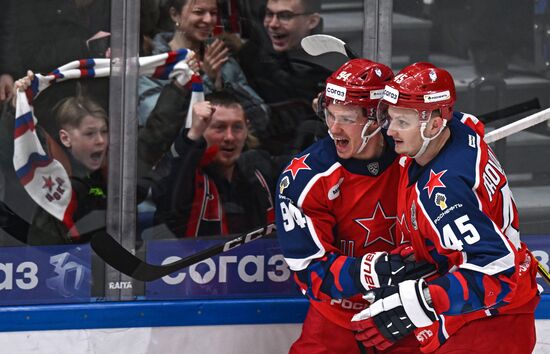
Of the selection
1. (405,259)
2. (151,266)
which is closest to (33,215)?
(151,266)

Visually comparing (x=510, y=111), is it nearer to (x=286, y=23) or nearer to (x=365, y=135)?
(x=365, y=135)

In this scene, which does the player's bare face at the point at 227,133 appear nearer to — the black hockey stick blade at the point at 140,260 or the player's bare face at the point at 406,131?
the black hockey stick blade at the point at 140,260

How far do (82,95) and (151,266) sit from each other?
1.90 ft

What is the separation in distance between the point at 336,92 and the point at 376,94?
0.12 metres

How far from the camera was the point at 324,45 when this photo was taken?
11.9 feet

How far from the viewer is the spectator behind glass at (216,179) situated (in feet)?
12.3

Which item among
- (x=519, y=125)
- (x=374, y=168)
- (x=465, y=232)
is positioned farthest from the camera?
(x=519, y=125)

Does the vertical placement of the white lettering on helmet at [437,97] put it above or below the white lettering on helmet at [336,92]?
above

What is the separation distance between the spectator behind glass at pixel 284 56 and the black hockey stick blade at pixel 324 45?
0.25ft

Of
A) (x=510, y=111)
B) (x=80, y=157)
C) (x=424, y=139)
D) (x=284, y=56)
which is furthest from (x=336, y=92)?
(x=80, y=157)

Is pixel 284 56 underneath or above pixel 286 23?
underneath

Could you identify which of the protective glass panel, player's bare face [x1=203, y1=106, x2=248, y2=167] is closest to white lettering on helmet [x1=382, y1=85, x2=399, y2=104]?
the protective glass panel

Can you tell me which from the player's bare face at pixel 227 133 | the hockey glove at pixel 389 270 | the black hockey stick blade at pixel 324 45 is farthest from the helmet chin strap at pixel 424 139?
the player's bare face at pixel 227 133

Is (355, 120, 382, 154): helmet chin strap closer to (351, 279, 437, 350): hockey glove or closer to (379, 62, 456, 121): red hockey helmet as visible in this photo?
(379, 62, 456, 121): red hockey helmet
